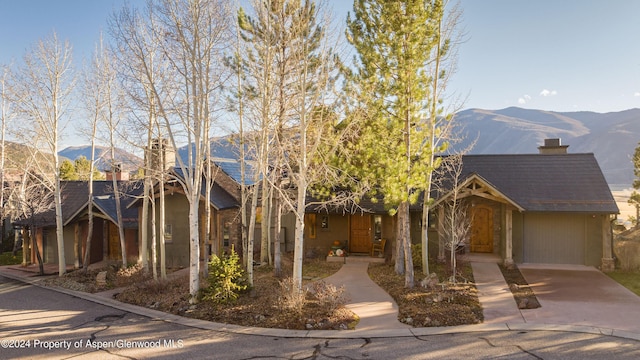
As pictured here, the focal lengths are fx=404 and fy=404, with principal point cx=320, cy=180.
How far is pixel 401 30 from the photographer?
1380cm

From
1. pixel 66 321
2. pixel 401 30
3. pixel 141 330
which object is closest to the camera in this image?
pixel 141 330

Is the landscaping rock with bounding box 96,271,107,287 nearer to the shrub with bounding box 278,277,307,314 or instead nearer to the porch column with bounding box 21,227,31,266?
the shrub with bounding box 278,277,307,314

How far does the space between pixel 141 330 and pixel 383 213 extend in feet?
40.2

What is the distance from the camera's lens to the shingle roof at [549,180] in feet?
59.6

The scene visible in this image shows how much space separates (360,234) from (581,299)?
10772 mm

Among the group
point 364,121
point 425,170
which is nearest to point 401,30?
point 364,121

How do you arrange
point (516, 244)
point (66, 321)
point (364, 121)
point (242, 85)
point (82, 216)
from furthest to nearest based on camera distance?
point (82, 216), point (516, 244), point (242, 85), point (364, 121), point (66, 321)

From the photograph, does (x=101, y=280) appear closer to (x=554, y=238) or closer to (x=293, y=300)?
(x=293, y=300)

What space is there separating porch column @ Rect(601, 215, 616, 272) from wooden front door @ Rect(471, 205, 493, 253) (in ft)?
15.2

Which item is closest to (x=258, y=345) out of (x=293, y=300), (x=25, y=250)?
(x=293, y=300)

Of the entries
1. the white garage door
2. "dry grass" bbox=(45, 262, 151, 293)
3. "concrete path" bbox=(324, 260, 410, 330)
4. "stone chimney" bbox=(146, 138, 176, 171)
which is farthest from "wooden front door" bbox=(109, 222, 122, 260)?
the white garage door

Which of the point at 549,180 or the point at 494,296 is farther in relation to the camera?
the point at 549,180

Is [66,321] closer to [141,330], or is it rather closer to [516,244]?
[141,330]

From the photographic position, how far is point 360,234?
21797 millimetres
